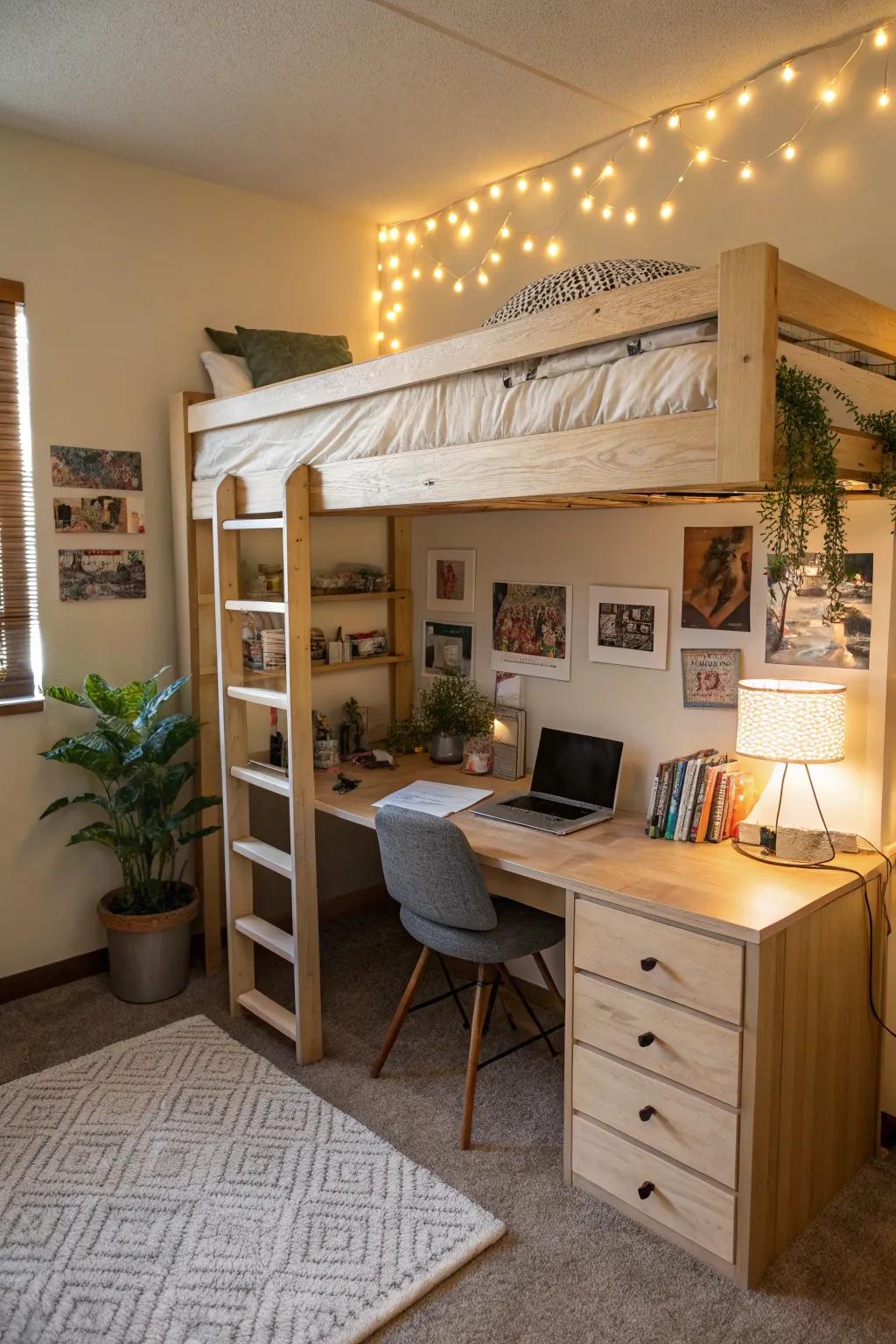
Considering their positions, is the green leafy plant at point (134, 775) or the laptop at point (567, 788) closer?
the laptop at point (567, 788)

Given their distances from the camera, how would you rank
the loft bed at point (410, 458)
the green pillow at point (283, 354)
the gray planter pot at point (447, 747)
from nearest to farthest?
the loft bed at point (410, 458)
the green pillow at point (283, 354)
the gray planter pot at point (447, 747)

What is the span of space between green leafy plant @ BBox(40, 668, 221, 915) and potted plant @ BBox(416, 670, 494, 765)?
0.79m

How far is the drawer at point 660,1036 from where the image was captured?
78.4 inches

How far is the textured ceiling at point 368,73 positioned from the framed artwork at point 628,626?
1.41 m

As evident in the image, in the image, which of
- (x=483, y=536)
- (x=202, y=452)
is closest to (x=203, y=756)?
(x=202, y=452)

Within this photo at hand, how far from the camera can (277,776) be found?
9.50 feet

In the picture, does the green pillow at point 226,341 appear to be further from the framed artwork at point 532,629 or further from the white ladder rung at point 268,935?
the white ladder rung at point 268,935

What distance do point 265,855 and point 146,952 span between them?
24.3 inches

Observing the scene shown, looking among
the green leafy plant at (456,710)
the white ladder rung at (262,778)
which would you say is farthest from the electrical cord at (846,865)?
the white ladder rung at (262,778)

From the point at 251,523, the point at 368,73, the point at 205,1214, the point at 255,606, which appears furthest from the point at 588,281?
the point at 205,1214

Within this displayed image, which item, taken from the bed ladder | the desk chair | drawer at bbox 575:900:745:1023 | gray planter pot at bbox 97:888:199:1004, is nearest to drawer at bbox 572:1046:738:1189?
drawer at bbox 575:900:745:1023

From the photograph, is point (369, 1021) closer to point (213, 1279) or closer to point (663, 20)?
point (213, 1279)

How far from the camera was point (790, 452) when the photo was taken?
1718mm

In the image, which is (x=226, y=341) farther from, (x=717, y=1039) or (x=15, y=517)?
(x=717, y=1039)
